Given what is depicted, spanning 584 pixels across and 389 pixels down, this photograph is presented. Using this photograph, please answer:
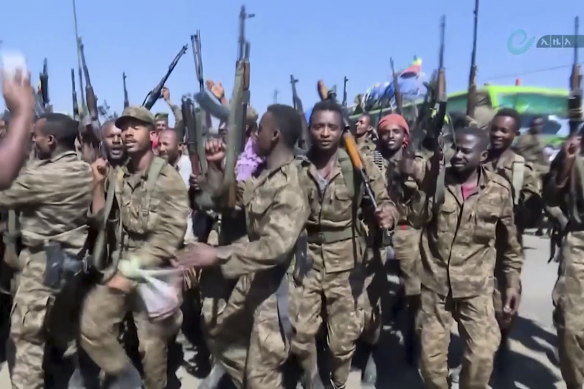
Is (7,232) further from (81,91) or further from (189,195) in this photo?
(81,91)

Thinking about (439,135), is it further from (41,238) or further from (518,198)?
(41,238)

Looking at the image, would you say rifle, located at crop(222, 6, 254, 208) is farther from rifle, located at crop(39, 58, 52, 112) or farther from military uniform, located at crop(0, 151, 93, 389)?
rifle, located at crop(39, 58, 52, 112)

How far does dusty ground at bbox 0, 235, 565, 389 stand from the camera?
500cm

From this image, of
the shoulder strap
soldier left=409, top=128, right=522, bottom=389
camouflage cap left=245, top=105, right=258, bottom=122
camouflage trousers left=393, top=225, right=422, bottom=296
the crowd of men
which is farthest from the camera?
camouflage cap left=245, top=105, right=258, bottom=122

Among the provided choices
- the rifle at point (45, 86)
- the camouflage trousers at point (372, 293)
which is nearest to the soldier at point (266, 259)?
the camouflage trousers at point (372, 293)

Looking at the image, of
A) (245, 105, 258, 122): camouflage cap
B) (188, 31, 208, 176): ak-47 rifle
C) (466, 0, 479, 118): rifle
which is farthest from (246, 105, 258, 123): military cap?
(466, 0, 479, 118): rifle

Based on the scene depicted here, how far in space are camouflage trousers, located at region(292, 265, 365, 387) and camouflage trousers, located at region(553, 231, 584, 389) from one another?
4.23ft

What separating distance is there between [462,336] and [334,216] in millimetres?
1110

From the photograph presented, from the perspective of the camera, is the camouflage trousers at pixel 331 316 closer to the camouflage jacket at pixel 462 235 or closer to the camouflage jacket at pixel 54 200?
the camouflage jacket at pixel 462 235

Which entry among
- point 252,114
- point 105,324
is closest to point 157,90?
point 252,114

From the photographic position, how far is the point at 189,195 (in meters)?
4.55

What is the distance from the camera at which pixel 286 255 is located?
330cm

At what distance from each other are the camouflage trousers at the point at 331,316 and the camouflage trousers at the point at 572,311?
1.29 meters

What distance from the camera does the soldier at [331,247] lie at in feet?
14.3
